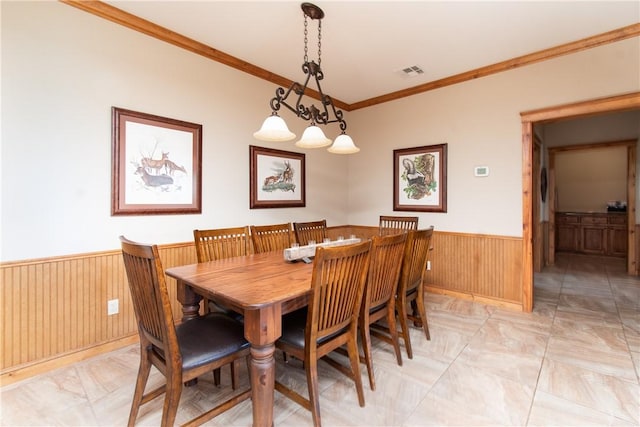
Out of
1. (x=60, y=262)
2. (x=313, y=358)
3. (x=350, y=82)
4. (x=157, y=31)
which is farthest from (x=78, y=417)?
(x=350, y=82)

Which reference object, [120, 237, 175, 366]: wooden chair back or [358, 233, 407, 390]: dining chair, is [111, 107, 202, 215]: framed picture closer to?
[120, 237, 175, 366]: wooden chair back

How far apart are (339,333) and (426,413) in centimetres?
66

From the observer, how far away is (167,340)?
4.45ft

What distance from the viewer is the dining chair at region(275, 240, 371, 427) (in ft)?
4.87

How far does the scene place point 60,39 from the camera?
2.18m

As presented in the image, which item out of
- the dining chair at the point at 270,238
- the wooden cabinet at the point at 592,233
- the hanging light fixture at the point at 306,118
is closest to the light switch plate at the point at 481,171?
the hanging light fixture at the point at 306,118

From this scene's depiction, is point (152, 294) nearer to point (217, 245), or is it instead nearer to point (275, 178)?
point (217, 245)

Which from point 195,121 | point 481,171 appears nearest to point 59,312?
point 195,121

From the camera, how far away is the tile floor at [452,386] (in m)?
1.67

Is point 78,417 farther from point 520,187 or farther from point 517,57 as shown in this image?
point 517,57

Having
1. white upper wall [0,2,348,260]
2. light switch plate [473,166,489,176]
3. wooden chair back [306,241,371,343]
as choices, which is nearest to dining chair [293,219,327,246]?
white upper wall [0,2,348,260]

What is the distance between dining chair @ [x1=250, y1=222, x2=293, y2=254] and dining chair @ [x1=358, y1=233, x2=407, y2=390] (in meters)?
1.21

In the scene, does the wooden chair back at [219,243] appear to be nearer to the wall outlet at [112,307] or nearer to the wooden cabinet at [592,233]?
the wall outlet at [112,307]

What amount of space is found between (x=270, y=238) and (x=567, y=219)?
7017 mm
